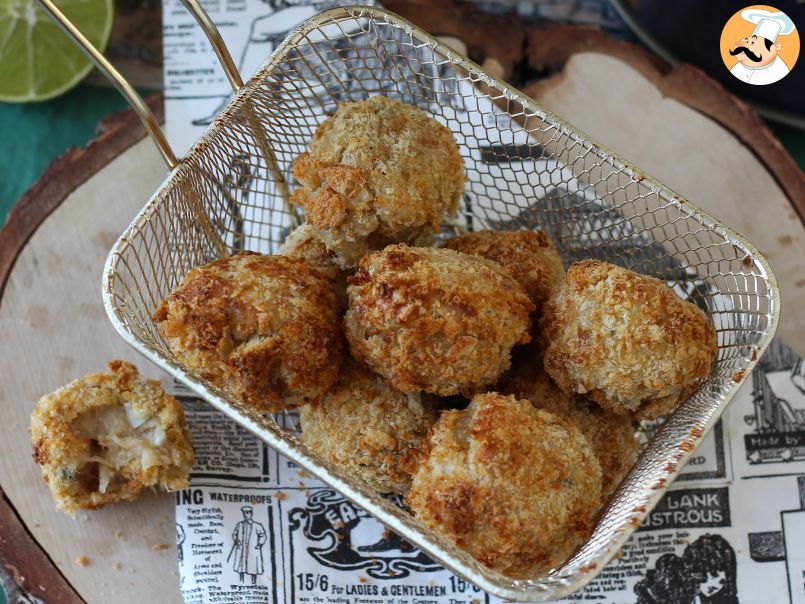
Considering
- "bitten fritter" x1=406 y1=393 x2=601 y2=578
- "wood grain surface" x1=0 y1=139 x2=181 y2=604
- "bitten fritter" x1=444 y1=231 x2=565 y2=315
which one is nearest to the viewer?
"bitten fritter" x1=406 y1=393 x2=601 y2=578

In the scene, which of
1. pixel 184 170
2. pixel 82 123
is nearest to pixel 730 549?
pixel 184 170

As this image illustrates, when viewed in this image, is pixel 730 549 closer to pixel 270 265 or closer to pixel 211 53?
pixel 270 265

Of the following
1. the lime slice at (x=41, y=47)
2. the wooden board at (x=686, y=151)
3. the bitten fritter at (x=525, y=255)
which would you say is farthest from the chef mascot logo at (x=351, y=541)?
the lime slice at (x=41, y=47)

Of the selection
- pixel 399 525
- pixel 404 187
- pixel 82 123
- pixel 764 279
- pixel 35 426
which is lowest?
pixel 399 525

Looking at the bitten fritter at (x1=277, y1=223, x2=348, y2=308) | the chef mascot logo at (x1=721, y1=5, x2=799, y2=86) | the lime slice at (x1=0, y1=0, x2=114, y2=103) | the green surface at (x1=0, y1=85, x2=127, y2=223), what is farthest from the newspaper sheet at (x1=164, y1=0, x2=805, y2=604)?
the lime slice at (x1=0, y1=0, x2=114, y2=103)

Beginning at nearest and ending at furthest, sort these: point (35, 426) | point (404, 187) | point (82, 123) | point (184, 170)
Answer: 1. point (404, 187)
2. point (184, 170)
3. point (35, 426)
4. point (82, 123)

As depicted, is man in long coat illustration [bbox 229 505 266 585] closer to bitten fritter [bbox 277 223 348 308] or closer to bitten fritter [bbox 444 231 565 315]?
bitten fritter [bbox 277 223 348 308]

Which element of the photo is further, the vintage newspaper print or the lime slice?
the lime slice
